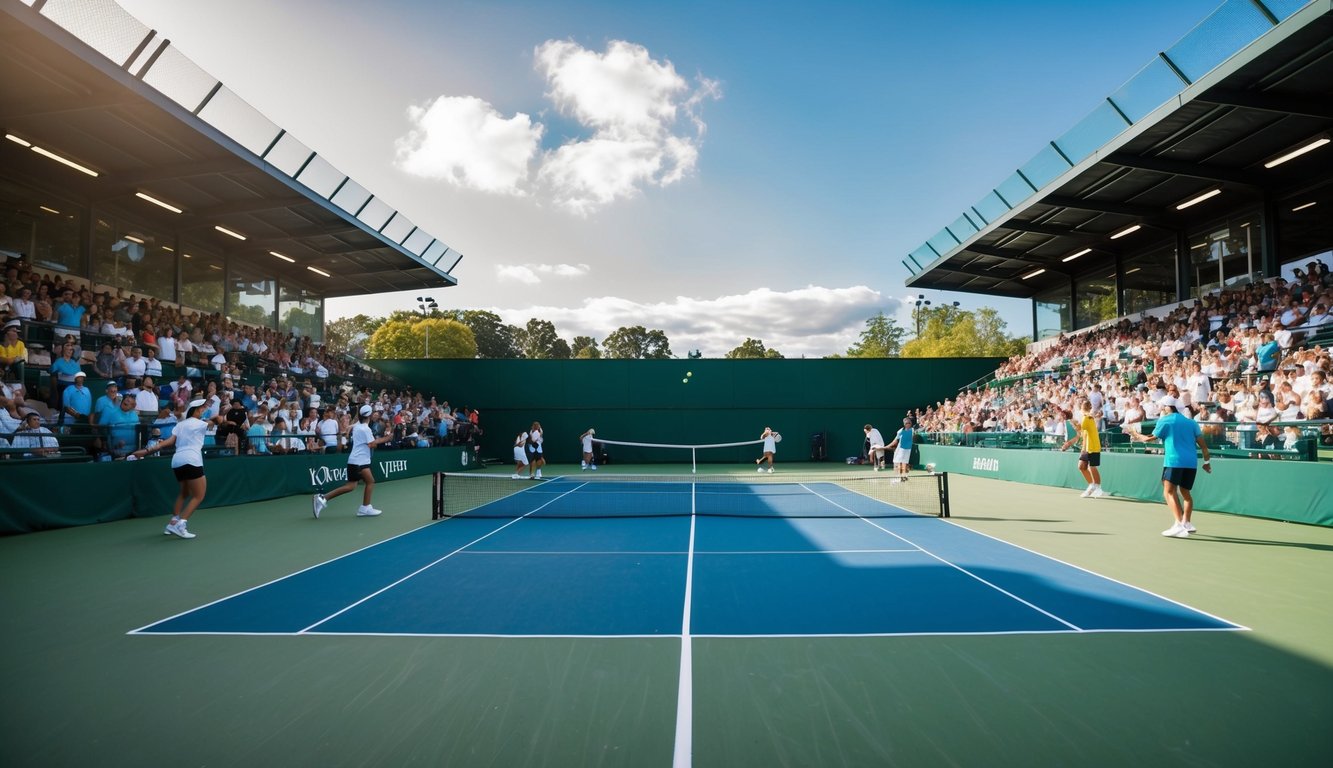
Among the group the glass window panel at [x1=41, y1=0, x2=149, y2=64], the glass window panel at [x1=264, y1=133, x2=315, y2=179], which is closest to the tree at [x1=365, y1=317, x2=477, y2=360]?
the glass window panel at [x1=264, y1=133, x2=315, y2=179]

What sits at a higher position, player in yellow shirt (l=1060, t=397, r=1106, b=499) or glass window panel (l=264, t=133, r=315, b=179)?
glass window panel (l=264, t=133, r=315, b=179)

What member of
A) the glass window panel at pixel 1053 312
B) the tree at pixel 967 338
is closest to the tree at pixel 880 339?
the tree at pixel 967 338

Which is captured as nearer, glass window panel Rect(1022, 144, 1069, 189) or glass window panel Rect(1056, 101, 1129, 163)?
glass window panel Rect(1056, 101, 1129, 163)

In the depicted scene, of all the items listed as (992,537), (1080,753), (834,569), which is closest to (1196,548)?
(992,537)

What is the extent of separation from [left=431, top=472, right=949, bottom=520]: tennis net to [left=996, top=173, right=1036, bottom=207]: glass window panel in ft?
30.8

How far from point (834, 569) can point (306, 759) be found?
5.27 m

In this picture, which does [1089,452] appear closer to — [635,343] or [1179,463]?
[1179,463]

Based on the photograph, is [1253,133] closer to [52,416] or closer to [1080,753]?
[1080,753]

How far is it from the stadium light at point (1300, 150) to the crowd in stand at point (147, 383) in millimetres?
21224

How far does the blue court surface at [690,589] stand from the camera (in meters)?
5.14

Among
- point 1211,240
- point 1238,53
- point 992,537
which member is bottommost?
point 992,537

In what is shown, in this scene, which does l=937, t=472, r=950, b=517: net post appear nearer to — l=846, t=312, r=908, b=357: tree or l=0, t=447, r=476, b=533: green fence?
l=0, t=447, r=476, b=533: green fence

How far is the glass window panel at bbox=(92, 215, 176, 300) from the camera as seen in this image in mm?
18022

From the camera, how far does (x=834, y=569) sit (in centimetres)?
711
